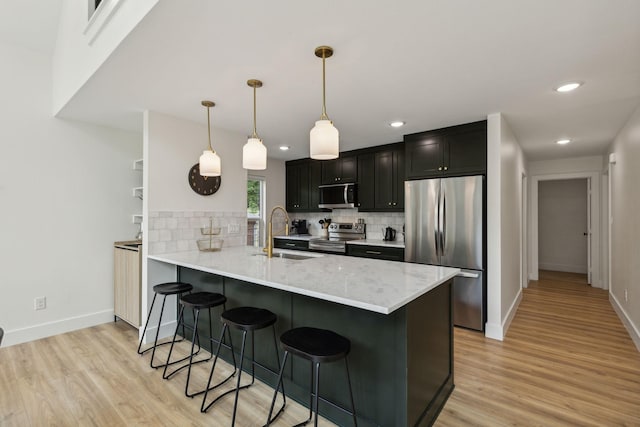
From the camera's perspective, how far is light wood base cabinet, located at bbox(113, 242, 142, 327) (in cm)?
324

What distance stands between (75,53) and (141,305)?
2373 mm

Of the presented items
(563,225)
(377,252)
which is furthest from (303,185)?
(563,225)

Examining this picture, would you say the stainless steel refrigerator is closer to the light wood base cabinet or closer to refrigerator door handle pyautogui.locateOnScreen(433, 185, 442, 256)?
refrigerator door handle pyautogui.locateOnScreen(433, 185, 442, 256)

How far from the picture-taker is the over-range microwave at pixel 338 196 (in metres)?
4.86

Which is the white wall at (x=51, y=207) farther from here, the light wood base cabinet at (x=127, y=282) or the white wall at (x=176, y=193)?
the white wall at (x=176, y=193)

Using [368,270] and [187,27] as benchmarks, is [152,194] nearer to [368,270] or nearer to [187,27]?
[187,27]

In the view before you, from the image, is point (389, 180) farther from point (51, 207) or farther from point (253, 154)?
point (51, 207)

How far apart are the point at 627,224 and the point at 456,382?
8.84 feet

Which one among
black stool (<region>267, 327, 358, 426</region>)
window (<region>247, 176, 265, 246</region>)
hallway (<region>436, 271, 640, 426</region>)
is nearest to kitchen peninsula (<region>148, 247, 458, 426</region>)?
black stool (<region>267, 327, 358, 426</region>)

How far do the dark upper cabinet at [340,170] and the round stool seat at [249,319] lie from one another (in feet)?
10.5

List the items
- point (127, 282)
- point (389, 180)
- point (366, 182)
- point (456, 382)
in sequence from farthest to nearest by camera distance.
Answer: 1. point (366, 182)
2. point (389, 180)
3. point (127, 282)
4. point (456, 382)

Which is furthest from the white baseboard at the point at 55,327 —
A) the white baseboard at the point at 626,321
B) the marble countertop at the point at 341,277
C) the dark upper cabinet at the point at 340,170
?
the white baseboard at the point at 626,321

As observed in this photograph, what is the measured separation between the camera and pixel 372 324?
178 centimetres

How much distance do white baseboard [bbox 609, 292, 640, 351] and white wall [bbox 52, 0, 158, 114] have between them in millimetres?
4666
